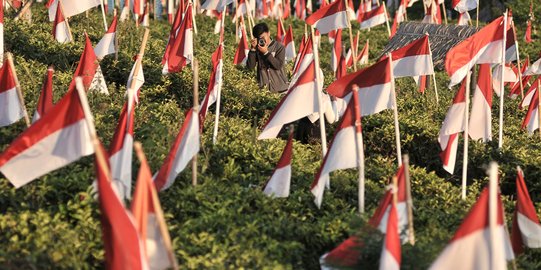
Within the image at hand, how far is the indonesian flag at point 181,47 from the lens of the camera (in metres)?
10.1

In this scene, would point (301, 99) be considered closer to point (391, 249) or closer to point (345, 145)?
point (345, 145)

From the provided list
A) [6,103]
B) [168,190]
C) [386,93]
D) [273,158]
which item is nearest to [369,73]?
[386,93]

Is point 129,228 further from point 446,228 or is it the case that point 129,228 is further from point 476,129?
point 476,129

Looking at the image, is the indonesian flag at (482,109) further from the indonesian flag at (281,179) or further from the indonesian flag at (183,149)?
the indonesian flag at (183,149)

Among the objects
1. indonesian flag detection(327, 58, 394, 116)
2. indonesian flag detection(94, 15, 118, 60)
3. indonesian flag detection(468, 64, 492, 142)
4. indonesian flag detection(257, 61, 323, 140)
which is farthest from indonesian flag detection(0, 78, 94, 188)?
indonesian flag detection(94, 15, 118, 60)

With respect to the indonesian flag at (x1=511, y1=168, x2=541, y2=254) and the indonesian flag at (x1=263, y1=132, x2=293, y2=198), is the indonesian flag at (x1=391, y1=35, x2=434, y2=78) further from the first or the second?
the indonesian flag at (x1=263, y1=132, x2=293, y2=198)

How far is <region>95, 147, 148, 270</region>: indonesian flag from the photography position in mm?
5125

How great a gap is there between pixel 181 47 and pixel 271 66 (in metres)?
1.39

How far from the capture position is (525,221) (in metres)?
7.21

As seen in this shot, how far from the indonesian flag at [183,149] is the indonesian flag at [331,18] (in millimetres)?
4640

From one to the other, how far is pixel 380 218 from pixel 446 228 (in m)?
1.31

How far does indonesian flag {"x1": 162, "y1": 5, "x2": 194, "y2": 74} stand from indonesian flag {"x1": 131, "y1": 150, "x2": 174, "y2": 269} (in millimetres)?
4959

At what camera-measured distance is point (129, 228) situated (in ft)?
16.8

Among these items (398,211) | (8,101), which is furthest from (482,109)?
(8,101)
